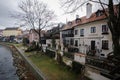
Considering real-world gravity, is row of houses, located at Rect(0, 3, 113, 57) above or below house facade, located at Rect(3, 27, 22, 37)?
below

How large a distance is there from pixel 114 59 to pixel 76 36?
77.5 ft

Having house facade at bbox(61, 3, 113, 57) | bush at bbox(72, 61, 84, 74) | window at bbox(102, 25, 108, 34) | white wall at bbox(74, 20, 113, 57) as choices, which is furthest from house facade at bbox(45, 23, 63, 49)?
bush at bbox(72, 61, 84, 74)

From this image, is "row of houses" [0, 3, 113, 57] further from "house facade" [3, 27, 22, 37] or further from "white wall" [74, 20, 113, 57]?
"house facade" [3, 27, 22, 37]

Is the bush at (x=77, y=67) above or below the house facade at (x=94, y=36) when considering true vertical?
below

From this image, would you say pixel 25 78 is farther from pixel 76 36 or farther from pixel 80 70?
pixel 76 36

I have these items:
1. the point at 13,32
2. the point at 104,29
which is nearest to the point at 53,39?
the point at 104,29

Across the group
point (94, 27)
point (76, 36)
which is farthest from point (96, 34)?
point (76, 36)

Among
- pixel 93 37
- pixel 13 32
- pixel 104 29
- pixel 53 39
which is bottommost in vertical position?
pixel 53 39

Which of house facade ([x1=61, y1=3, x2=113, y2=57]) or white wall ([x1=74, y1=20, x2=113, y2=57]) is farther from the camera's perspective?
white wall ([x1=74, y1=20, x2=113, y2=57])

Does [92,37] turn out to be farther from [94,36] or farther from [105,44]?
[105,44]

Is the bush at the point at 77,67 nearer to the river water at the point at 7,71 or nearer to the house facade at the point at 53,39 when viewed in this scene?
the river water at the point at 7,71

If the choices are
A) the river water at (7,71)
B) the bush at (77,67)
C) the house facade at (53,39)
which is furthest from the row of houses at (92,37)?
the river water at (7,71)

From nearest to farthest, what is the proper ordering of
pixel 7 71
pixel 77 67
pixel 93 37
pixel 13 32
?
pixel 77 67 < pixel 7 71 < pixel 93 37 < pixel 13 32

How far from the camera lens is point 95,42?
25188 mm
